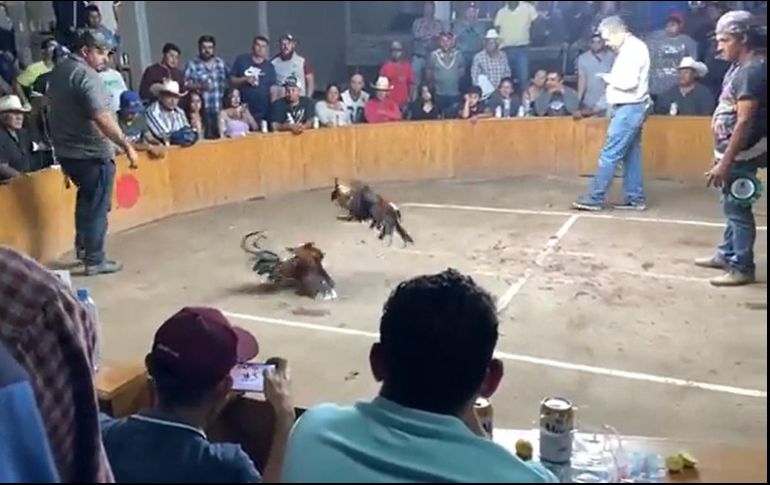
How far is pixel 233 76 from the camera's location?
925 cm

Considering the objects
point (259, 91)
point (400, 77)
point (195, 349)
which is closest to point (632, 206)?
point (400, 77)

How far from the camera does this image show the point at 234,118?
8.59m

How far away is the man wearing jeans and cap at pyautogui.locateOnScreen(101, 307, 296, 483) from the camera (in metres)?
1.80

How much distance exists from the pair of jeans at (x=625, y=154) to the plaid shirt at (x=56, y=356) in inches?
249

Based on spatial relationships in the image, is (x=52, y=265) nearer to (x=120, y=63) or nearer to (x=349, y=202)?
(x=349, y=202)

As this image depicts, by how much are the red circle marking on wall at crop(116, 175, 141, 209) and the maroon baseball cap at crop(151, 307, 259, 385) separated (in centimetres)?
553

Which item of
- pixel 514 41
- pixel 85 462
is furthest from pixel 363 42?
pixel 85 462

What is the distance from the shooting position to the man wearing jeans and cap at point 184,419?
180 centimetres

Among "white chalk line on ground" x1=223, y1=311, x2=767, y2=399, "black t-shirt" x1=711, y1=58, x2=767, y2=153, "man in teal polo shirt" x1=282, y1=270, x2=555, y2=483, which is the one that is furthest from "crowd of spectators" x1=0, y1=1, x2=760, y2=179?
"man in teal polo shirt" x1=282, y1=270, x2=555, y2=483

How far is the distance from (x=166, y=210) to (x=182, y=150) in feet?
1.63

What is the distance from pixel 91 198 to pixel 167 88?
1874 millimetres

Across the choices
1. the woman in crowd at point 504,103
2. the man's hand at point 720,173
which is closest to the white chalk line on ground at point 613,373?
the man's hand at point 720,173

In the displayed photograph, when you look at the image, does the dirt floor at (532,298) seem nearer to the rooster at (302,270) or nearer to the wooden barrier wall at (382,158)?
the rooster at (302,270)

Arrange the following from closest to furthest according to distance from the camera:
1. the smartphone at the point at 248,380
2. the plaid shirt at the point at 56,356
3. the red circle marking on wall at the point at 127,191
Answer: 1. the plaid shirt at the point at 56,356
2. the smartphone at the point at 248,380
3. the red circle marking on wall at the point at 127,191
